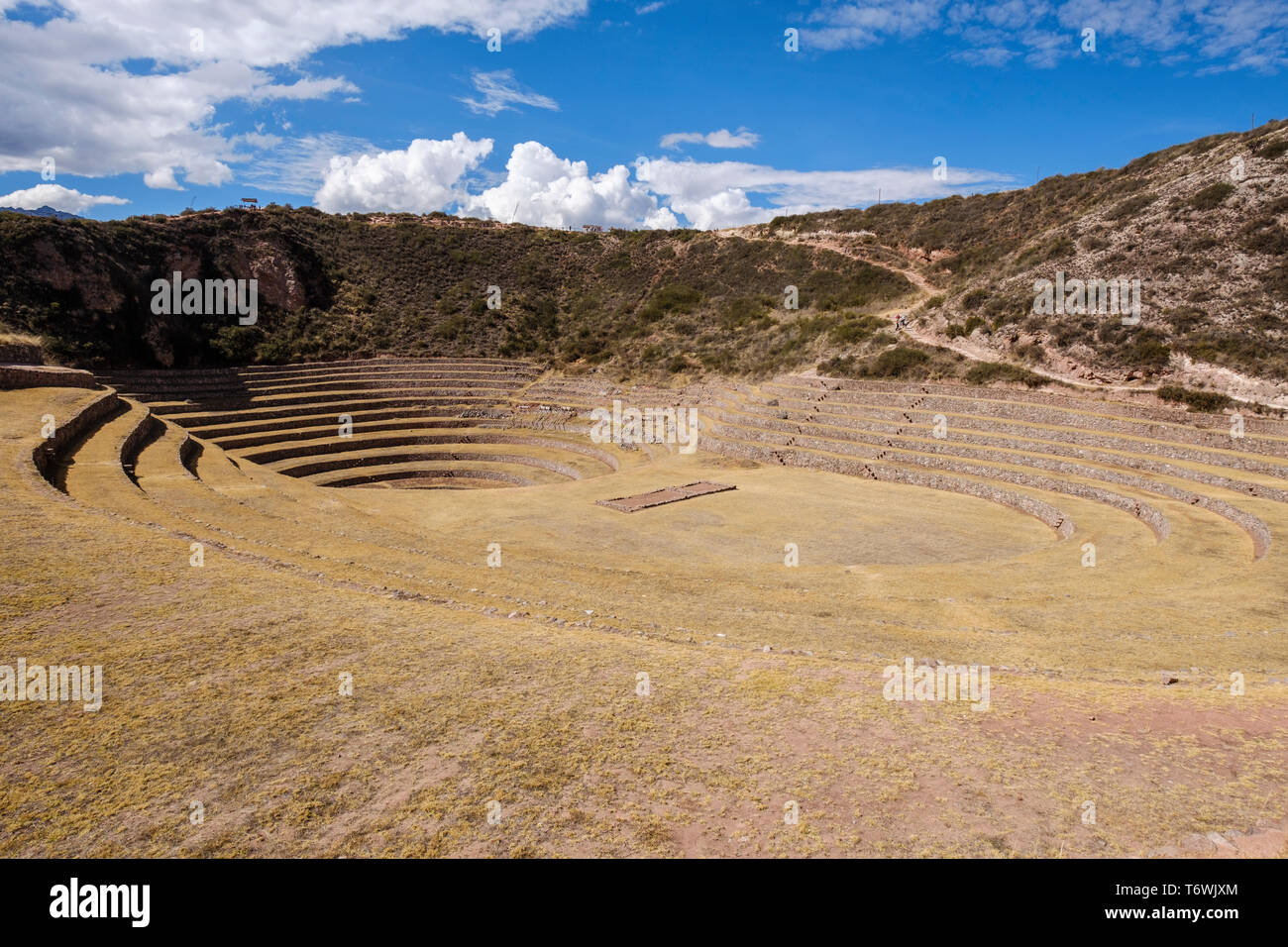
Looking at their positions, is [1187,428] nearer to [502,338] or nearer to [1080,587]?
[1080,587]

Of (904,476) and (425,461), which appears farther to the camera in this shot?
(425,461)

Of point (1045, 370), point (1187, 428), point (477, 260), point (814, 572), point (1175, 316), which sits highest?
point (477, 260)

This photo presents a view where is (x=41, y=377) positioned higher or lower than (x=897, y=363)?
lower

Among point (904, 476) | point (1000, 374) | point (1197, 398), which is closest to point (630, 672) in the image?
point (904, 476)

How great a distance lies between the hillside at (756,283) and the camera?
32594 mm

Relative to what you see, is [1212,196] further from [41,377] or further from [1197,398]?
[41,377]

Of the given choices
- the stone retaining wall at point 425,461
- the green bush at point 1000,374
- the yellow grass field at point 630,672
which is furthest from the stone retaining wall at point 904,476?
the green bush at point 1000,374

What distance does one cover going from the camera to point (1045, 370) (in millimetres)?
33094

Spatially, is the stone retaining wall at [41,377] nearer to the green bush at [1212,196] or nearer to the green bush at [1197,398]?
the green bush at [1197,398]

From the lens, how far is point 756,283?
62969mm
